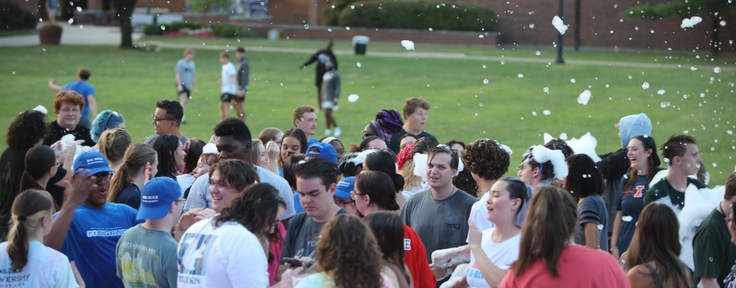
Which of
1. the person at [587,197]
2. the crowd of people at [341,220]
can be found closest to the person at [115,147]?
the crowd of people at [341,220]

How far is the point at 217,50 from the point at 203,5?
16580 millimetres

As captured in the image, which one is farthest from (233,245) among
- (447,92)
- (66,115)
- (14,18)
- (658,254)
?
(14,18)

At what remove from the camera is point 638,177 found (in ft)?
20.7

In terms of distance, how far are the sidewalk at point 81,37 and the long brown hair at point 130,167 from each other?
1119 inches

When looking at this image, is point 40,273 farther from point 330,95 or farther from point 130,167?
point 330,95

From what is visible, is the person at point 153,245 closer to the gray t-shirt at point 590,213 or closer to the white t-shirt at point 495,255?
the white t-shirt at point 495,255

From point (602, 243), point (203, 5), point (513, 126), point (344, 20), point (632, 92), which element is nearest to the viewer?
point (602, 243)

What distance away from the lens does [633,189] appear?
246 inches

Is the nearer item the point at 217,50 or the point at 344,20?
the point at 217,50

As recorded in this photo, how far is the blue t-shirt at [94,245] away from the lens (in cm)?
461

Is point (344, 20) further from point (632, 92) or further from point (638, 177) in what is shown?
point (638, 177)

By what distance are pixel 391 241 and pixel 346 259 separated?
0.55 metres

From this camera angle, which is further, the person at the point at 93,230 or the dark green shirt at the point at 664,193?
the dark green shirt at the point at 664,193

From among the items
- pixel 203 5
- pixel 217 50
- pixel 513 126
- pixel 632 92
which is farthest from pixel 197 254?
pixel 203 5
